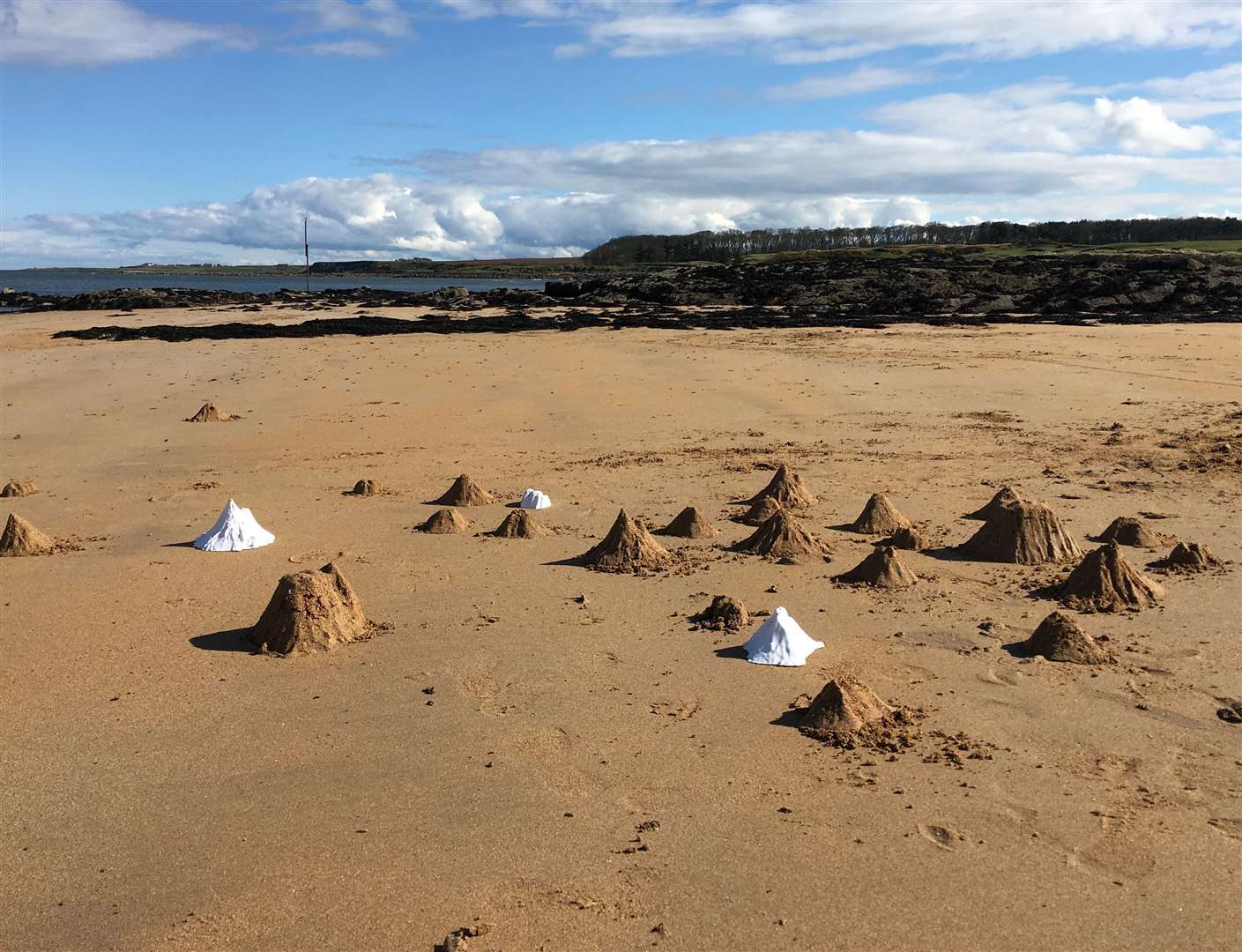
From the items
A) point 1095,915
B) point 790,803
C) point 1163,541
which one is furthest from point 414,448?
point 1095,915

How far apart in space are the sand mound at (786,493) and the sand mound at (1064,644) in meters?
3.76

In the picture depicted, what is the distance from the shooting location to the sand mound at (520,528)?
9.32 meters

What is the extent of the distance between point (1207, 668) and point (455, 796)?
174 inches

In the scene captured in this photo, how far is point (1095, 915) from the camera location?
3.92 metres

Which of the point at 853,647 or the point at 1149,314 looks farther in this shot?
the point at 1149,314

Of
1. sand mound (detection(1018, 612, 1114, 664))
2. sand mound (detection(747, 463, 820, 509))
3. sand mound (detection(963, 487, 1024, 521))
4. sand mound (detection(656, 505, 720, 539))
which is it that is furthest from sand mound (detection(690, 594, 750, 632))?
sand mound (detection(747, 463, 820, 509))

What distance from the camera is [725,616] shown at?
704cm

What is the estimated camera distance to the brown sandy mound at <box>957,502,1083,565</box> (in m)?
8.30

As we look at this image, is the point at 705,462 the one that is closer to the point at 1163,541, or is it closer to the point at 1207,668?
the point at 1163,541

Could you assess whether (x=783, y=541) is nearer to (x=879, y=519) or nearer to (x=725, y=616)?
(x=879, y=519)

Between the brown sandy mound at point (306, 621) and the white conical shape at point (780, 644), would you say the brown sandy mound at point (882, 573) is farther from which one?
the brown sandy mound at point (306, 621)

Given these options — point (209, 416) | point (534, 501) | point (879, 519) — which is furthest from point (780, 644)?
point (209, 416)

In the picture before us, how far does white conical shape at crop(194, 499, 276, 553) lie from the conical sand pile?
1.24 meters

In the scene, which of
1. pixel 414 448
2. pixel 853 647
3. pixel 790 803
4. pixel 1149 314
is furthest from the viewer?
pixel 1149 314
